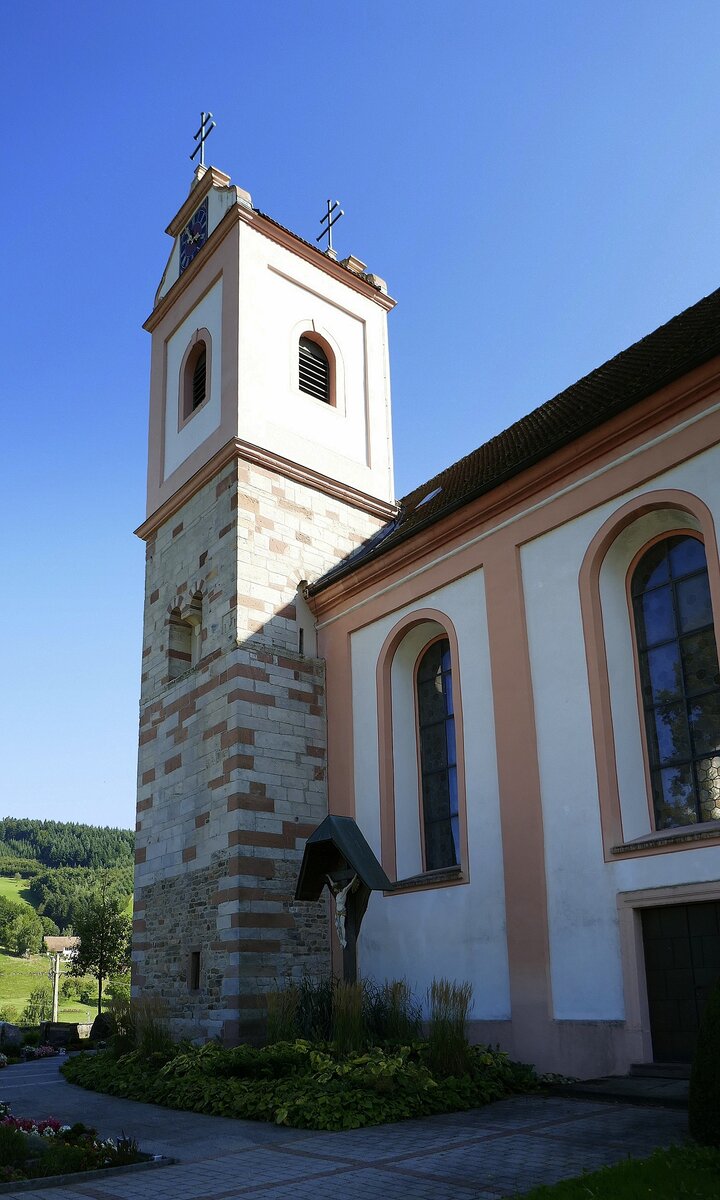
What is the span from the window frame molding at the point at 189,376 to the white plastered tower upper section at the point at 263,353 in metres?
0.03

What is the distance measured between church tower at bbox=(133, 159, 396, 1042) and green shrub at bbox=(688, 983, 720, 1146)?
8.42 metres

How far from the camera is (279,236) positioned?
20.1 m

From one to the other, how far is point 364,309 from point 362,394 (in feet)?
7.36

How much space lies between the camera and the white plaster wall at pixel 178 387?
62.2ft

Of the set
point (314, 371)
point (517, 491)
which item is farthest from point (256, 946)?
point (314, 371)

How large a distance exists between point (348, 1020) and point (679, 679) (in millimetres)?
5390

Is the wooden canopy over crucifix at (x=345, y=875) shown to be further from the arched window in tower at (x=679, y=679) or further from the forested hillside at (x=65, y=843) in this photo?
the forested hillside at (x=65, y=843)

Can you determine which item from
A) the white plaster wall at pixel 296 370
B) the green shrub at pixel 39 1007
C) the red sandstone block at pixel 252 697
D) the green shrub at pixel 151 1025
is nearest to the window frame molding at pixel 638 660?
the red sandstone block at pixel 252 697

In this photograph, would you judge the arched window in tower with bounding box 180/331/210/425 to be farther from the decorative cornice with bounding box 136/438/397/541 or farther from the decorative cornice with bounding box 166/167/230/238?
the decorative cornice with bounding box 166/167/230/238

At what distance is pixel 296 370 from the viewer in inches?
766

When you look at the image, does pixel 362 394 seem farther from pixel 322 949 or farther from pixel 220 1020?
pixel 220 1020

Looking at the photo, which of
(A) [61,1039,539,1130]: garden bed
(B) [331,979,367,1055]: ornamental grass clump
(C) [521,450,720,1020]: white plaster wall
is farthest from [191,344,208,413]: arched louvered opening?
(A) [61,1039,539,1130]: garden bed

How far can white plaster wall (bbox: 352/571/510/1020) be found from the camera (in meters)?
12.5

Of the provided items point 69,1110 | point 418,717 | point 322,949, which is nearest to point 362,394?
point 418,717
